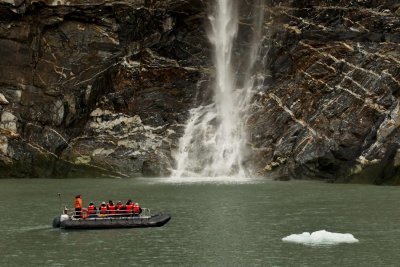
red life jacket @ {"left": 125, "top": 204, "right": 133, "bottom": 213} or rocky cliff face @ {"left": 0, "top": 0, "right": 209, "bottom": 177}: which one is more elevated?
rocky cliff face @ {"left": 0, "top": 0, "right": 209, "bottom": 177}

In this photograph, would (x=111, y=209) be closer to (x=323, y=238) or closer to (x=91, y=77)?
(x=323, y=238)

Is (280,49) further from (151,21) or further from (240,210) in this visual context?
(240,210)

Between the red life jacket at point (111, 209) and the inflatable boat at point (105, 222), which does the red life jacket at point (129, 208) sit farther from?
the red life jacket at point (111, 209)

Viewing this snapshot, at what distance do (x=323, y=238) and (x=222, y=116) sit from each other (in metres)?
62.3

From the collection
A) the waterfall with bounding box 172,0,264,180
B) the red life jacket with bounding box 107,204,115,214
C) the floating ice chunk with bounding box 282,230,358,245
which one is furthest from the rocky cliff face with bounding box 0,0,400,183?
the floating ice chunk with bounding box 282,230,358,245

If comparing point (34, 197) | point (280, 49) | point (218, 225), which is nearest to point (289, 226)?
point (218, 225)

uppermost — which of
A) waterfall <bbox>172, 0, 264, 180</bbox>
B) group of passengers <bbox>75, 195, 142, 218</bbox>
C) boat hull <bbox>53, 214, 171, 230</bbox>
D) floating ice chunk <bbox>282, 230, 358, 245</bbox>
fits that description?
waterfall <bbox>172, 0, 264, 180</bbox>

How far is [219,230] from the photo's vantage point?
4666cm

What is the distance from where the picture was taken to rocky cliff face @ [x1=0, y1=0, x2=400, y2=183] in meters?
89.1

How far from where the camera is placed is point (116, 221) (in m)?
48.3

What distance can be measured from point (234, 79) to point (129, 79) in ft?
53.3

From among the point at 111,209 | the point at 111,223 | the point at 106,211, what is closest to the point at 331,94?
the point at 111,209

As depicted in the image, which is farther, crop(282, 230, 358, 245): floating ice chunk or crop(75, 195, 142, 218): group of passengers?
crop(75, 195, 142, 218): group of passengers

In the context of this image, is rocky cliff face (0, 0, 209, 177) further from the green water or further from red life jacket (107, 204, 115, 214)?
red life jacket (107, 204, 115, 214)
